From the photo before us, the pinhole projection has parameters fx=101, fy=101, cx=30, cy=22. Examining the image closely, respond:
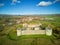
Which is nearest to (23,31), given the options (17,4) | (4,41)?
(4,41)

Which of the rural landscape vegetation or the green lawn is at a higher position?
the rural landscape vegetation

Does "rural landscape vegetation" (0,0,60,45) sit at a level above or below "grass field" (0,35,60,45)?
above

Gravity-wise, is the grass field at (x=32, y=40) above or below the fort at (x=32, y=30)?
below

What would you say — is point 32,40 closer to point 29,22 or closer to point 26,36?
point 26,36

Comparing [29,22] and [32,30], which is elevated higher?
[29,22]

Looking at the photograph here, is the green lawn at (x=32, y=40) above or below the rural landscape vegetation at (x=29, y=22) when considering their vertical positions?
below

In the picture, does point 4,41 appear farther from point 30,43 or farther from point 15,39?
point 30,43

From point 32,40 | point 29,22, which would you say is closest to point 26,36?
point 32,40

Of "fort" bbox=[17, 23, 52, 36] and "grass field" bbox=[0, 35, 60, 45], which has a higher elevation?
"fort" bbox=[17, 23, 52, 36]

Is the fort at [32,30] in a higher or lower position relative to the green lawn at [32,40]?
higher
